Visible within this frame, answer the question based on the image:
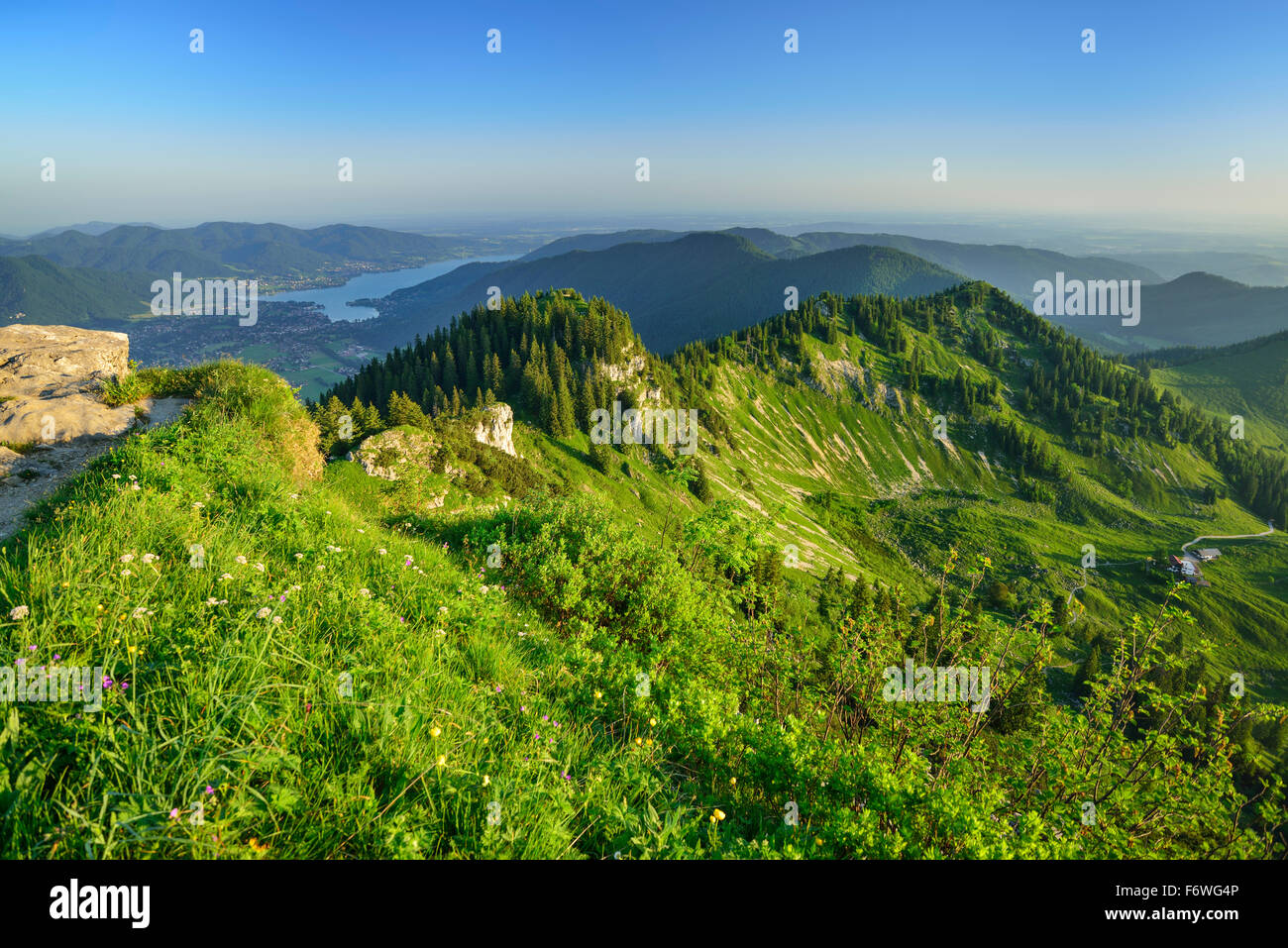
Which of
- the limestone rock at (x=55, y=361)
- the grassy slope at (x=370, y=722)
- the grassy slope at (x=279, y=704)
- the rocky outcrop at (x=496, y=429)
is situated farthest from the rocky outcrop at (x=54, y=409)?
the rocky outcrop at (x=496, y=429)

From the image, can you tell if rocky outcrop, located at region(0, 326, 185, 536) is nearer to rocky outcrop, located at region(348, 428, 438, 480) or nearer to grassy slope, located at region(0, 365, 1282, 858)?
grassy slope, located at region(0, 365, 1282, 858)

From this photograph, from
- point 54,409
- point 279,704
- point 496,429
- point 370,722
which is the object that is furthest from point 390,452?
point 496,429

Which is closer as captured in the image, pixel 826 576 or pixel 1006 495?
pixel 826 576

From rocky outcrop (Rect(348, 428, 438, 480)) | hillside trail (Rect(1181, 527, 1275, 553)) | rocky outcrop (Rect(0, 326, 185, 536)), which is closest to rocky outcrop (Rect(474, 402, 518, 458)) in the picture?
rocky outcrop (Rect(348, 428, 438, 480))

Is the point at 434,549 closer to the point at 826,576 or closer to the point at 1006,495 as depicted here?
the point at 826,576
